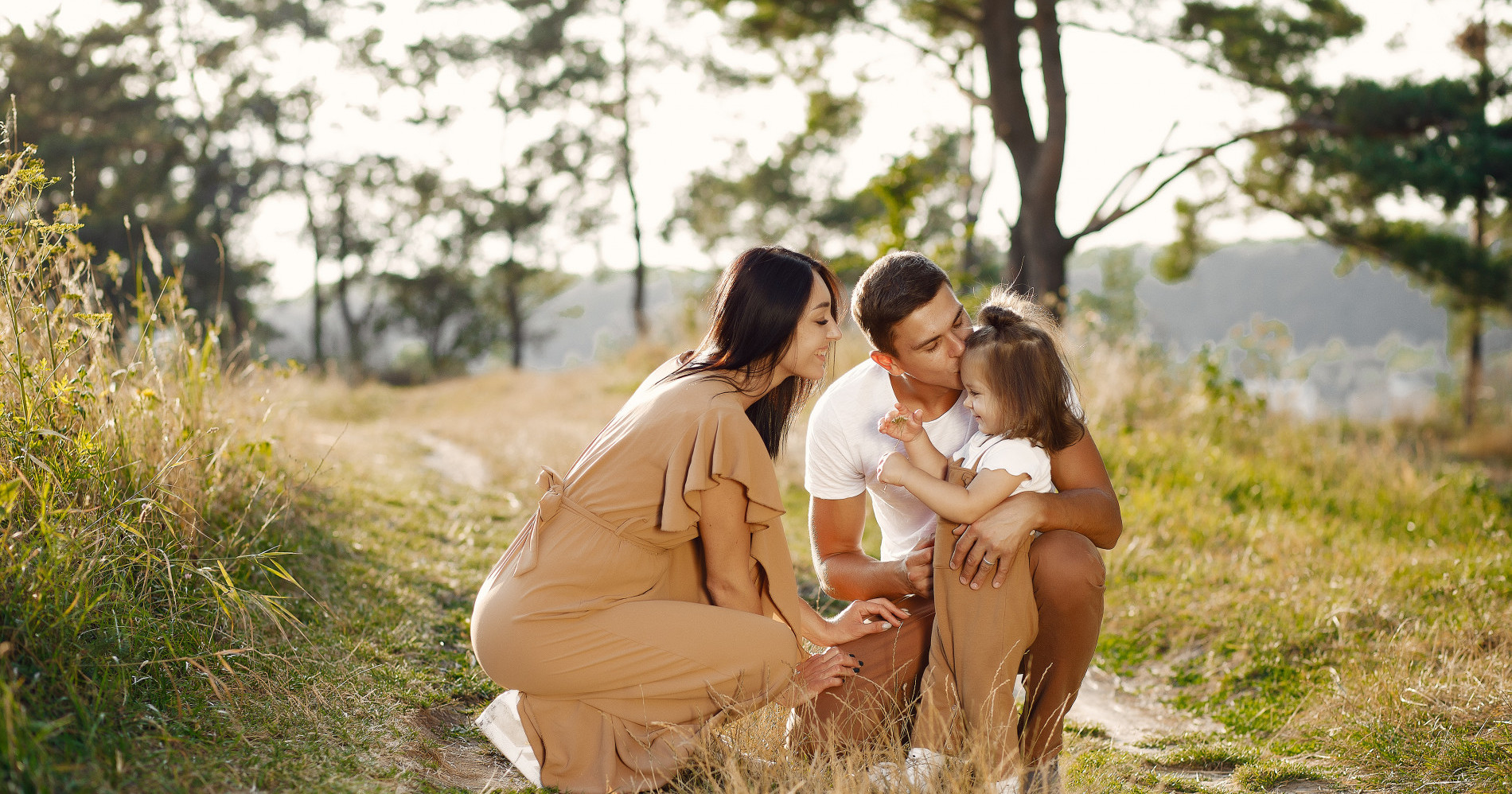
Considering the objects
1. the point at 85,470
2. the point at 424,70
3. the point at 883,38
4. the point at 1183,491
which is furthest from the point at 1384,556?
the point at 424,70

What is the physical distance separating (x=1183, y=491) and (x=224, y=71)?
20.5m

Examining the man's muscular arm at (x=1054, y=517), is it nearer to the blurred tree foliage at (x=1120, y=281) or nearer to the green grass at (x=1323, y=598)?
the green grass at (x=1323, y=598)

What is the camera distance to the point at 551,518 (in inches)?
96.0

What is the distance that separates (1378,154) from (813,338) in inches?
301

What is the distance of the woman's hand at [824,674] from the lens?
8.33 ft

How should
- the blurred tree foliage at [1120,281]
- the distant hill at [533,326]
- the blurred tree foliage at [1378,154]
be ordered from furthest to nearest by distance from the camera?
the blurred tree foliage at [1120,281], the distant hill at [533,326], the blurred tree foliage at [1378,154]

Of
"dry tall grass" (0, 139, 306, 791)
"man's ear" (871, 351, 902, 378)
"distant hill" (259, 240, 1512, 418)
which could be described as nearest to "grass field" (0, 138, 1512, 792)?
"dry tall grass" (0, 139, 306, 791)

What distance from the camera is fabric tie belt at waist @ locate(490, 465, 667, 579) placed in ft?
7.79

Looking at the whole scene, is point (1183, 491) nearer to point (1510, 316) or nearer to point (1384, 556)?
point (1384, 556)

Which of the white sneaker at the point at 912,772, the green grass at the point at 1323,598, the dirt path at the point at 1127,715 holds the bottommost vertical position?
the dirt path at the point at 1127,715

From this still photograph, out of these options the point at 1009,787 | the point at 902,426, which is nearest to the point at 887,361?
the point at 902,426

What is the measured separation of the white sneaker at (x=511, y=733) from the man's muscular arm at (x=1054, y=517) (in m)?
1.21

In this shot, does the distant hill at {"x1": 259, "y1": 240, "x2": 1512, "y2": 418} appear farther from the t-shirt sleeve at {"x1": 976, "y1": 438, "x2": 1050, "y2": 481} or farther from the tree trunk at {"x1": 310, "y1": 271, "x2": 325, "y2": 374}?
the t-shirt sleeve at {"x1": 976, "y1": 438, "x2": 1050, "y2": 481}

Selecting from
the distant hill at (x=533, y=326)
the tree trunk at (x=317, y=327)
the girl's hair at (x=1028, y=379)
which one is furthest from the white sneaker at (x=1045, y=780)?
the tree trunk at (x=317, y=327)
